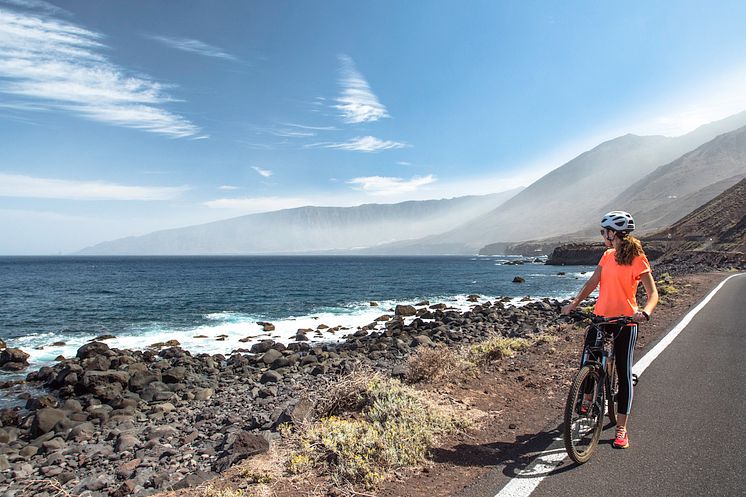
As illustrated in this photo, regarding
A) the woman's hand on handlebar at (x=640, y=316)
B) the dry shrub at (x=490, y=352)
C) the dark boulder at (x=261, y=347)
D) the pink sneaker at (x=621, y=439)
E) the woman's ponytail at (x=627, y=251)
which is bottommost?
the dark boulder at (x=261, y=347)

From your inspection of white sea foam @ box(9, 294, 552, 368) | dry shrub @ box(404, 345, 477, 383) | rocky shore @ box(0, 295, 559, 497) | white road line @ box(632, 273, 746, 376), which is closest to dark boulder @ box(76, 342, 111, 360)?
rocky shore @ box(0, 295, 559, 497)

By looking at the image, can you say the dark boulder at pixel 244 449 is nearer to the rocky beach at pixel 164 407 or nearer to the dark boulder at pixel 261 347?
the rocky beach at pixel 164 407

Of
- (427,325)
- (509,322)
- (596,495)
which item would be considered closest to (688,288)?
(509,322)

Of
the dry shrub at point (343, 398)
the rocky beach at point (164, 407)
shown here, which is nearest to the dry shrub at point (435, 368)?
the rocky beach at point (164, 407)

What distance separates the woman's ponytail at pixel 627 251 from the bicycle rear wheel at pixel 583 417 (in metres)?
1.22

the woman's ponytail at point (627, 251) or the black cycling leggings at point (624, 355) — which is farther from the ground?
the woman's ponytail at point (627, 251)

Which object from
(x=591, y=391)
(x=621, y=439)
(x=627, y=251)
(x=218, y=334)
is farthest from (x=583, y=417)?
(x=218, y=334)

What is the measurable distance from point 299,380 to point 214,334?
1278 cm

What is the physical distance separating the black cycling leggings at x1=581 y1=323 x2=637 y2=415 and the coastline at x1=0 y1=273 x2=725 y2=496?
1.22 metres

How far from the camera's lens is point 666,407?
5.96m

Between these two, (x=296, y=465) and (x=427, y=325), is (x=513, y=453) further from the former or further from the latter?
(x=427, y=325)

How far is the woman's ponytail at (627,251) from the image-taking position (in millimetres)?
4754

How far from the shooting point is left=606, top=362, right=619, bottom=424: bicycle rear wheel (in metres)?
4.88

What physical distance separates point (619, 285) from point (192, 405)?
478 inches
